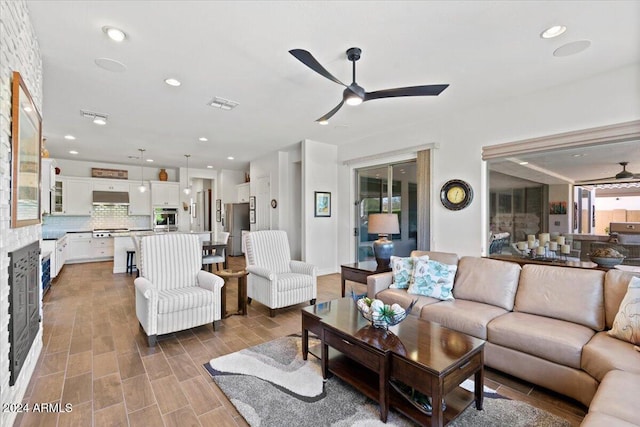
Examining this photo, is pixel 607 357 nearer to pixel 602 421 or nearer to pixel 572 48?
pixel 602 421

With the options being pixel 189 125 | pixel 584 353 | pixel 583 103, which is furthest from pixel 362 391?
pixel 189 125

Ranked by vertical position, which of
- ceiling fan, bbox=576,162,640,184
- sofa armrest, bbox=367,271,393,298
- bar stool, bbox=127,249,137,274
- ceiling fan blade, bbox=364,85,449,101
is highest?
ceiling fan blade, bbox=364,85,449,101

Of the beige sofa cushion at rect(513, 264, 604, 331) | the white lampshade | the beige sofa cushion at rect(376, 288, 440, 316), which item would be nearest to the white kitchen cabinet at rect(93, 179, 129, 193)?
the white lampshade

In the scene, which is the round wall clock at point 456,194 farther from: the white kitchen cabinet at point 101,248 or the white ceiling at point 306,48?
the white kitchen cabinet at point 101,248

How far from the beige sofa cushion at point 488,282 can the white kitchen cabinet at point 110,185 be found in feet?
28.7

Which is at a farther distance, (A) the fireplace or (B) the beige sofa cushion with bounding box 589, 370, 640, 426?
(A) the fireplace

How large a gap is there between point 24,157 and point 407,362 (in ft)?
9.52

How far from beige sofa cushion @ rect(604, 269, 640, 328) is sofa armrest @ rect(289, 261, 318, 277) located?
2891 mm

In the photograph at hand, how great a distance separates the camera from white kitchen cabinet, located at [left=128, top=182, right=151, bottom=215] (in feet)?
27.8

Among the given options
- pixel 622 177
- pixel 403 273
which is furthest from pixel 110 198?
pixel 622 177

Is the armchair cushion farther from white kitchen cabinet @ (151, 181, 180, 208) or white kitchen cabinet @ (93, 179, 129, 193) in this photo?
white kitchen cabinet @ (93, 179, 129, 193)

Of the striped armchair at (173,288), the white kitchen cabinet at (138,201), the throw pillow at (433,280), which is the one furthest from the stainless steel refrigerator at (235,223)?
the throw pillow at (433,280)

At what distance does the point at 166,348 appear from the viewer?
2.93m

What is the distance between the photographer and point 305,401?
2.07 metres
